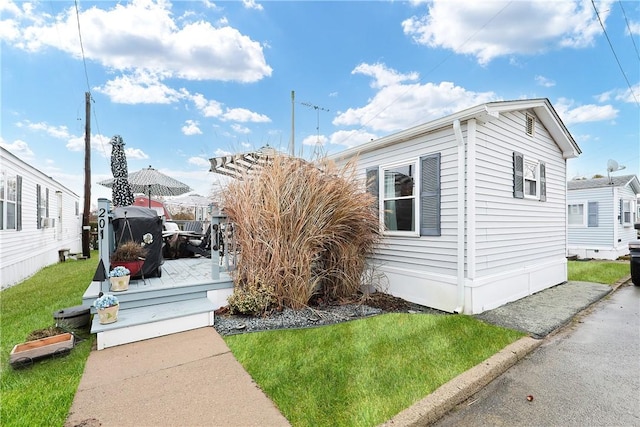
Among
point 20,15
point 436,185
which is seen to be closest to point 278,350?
point 436,185

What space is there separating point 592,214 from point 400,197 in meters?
12.8

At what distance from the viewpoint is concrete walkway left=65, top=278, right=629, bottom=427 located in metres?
2.15

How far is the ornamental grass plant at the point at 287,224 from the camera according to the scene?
14.4 feet

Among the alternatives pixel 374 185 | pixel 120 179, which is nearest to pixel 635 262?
pixel 374 185

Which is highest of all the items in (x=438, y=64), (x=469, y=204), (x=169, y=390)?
(x=438, y=64)

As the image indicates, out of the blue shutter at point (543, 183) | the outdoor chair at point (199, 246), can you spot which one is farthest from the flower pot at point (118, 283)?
the blue shutter at point (543, 183)

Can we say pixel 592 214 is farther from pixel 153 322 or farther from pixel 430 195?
pixel 153 322

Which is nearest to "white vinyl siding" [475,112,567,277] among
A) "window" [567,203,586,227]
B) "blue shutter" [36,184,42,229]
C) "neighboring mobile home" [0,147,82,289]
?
"window" [567,203,586,227]

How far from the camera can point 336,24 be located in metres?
8.61

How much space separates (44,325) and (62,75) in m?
7.62

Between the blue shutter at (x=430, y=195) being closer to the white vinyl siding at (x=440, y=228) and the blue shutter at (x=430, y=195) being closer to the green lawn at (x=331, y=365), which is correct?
the white vinyl siding at (x=440, y=228)

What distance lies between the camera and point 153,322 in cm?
360

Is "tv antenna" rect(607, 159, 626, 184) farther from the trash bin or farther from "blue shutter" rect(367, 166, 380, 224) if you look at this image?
"blue shutter" rect(367, 166, 380, 224)

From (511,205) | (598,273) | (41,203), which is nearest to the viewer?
(511,205)
